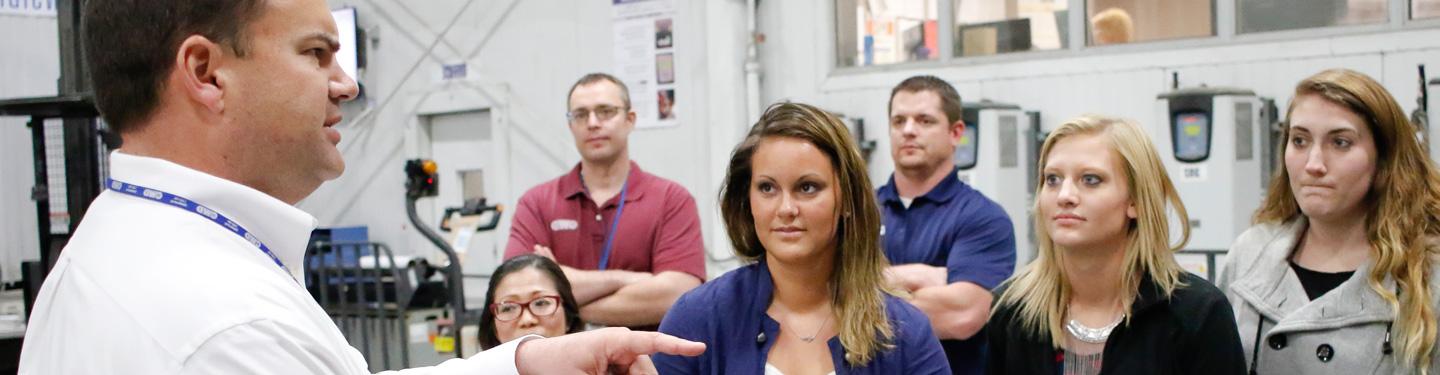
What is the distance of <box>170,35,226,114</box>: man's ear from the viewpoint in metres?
1.18

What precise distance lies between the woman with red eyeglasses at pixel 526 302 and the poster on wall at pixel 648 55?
3.86 m

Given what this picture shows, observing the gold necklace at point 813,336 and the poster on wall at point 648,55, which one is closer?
the gold necklace at point 813,336

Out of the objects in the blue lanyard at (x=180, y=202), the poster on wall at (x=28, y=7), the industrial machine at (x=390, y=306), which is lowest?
the industrial machine at (x=390, y=306)

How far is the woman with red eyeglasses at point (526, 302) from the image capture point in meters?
2.97

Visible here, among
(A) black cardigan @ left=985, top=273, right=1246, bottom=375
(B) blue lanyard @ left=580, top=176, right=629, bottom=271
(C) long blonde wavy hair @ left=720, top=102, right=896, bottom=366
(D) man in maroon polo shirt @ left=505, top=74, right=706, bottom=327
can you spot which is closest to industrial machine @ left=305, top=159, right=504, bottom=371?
(D) man in maroon polo shirt @ left=505, top=74, right=706, bottom=327

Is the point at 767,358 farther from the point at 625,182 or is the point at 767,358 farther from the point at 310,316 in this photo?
the point at 625,182

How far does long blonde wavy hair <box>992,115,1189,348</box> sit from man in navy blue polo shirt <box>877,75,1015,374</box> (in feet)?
1.47

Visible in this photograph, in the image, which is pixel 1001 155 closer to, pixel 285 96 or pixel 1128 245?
pixel 1128 245

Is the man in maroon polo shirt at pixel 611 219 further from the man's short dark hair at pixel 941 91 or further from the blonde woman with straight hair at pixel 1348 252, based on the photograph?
the blonde woman with straight hair at pixel 1348 252

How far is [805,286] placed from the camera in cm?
228

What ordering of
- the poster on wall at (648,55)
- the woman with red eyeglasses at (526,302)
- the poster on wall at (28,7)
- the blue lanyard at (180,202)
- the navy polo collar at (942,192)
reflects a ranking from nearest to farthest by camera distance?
the blue lanyard at (180,202) → the woman with red eyeglasses at (526,302) → the navy polo collar at (942,192) → the poster on wall at (28,7) → the poster on wall at (648,55)

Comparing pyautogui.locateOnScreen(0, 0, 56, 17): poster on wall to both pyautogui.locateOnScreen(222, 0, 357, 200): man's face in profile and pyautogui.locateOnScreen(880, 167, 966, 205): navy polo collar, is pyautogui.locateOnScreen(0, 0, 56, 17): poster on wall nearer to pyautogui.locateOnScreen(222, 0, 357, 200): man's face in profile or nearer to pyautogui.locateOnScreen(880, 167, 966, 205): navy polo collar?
pyautogui.locateOnScreen(880, 167, 966, 205): navy polo collar

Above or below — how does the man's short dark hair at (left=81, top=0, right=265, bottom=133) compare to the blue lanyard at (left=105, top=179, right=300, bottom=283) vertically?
above

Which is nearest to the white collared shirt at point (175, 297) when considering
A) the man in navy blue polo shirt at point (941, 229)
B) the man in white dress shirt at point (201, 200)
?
the man in white dress shirt at point (201, 200)
